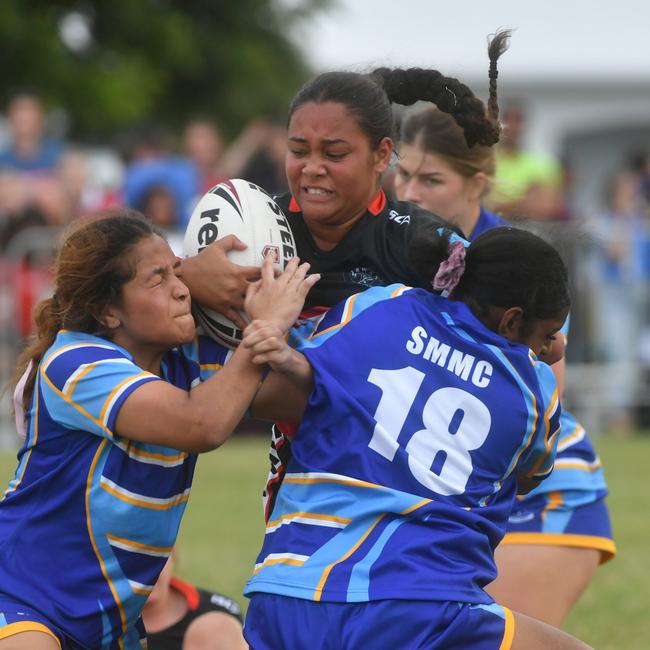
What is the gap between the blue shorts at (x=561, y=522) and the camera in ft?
15.7

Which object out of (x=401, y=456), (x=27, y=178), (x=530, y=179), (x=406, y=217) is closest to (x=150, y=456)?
(x=401, y=456)

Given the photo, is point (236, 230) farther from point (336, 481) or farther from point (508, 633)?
point (508, 633)

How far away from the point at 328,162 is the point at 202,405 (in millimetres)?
786

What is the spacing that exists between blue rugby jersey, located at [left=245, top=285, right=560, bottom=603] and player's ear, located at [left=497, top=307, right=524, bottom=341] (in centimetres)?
7

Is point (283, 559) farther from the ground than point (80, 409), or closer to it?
closer to it

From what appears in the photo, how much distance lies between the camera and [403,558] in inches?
130

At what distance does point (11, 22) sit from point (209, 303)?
64.8 feet

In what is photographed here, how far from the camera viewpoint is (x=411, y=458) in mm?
3355

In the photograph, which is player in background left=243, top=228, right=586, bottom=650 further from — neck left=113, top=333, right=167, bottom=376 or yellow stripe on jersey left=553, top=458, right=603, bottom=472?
yellow stripe on jersey left=553, top=458, right=603, bottom=472

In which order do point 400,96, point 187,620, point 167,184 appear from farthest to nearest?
point 167,184 < point 187,620 < point 400,96

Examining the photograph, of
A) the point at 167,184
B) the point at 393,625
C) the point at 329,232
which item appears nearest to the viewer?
the point at 393,625

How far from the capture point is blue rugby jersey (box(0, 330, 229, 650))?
12.1ft

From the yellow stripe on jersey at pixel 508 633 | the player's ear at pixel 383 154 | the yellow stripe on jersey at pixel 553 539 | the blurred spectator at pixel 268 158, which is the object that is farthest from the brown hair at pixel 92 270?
the blurred spectator at pixel 268 158

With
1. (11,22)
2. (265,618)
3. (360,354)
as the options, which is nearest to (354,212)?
(360,354)
